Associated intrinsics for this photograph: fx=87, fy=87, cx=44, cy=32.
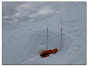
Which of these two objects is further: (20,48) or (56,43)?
(56,43)

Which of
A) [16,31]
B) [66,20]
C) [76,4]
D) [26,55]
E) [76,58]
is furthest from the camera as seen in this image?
[76,4]

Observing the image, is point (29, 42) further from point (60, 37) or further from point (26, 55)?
point (60, 37)

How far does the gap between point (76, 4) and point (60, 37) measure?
26.2ft

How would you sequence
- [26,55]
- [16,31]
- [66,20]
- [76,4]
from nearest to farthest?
1. [26,55]
2. [16,31]
3. [66,20]
4. [76,4]

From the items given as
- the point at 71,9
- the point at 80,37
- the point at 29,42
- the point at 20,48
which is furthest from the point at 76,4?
the point at 20,48

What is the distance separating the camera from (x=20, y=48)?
27.5 feet

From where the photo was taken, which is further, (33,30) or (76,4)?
(76,4)

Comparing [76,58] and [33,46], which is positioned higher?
[33,46]

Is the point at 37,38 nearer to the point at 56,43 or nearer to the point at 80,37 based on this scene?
the point at 56,43

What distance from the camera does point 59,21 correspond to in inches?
541

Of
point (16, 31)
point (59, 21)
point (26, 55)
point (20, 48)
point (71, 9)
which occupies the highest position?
point (71, 9)

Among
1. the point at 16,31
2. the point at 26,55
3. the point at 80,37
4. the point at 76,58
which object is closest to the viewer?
the point at 76,58

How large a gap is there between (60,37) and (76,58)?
132 inches

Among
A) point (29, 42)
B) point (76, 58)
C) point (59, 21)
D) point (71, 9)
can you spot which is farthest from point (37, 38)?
point (71, 9)
